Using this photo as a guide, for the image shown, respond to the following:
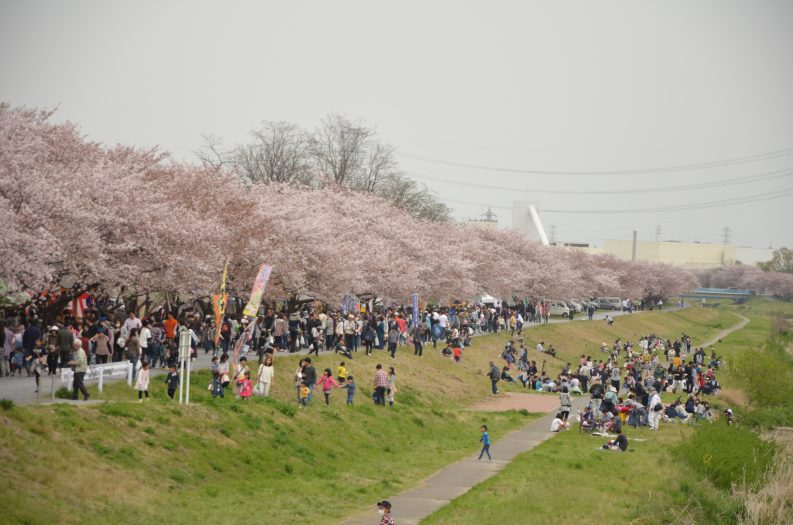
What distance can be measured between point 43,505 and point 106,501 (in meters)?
1.70

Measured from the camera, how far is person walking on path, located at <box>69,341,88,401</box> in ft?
85.3

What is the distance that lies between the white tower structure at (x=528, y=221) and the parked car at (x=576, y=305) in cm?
5968

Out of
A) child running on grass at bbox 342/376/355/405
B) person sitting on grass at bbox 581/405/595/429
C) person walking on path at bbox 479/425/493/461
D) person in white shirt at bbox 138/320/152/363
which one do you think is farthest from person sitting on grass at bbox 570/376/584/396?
person in white shirt at bbox 138/320/152/363

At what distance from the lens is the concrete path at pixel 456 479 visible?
25.0 meters

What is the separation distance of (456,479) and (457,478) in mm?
177

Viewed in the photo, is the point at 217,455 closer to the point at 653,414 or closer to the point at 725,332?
the point at 653,414

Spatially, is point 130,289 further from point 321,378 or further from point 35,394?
point 35,394

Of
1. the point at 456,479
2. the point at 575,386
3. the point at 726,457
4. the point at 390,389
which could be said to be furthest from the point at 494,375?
the point at 456,479

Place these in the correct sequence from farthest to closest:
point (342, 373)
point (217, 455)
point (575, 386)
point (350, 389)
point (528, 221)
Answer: point (528, 221), point (575, 386), point (342, 373), point (350, 389), point (217, 455)

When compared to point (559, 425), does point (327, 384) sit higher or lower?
higher

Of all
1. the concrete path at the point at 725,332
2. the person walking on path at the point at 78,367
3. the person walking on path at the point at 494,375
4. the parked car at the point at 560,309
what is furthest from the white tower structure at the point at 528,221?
the person walking on path at the point at 78,367

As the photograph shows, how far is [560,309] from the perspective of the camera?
103 meters

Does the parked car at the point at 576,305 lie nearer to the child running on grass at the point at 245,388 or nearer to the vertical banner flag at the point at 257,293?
the child running on grass at the point at 245,388

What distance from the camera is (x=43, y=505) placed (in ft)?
65.1
